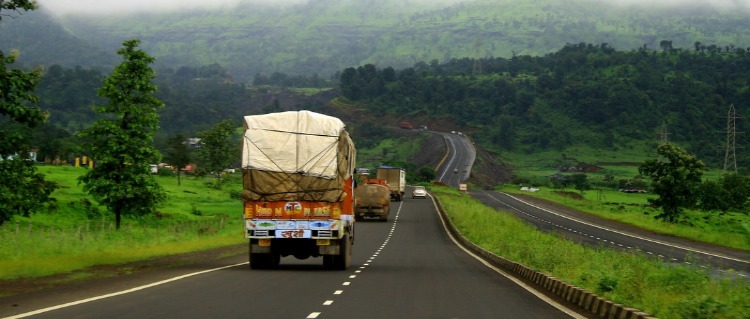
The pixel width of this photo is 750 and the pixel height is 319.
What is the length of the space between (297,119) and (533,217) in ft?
198

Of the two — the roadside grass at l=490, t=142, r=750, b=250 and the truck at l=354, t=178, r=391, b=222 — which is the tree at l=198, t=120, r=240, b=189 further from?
the truck at l=354, t=178, r=391, b=222

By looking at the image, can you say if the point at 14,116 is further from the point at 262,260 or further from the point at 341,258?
the point at 341,258

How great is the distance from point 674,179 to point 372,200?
3167 cm

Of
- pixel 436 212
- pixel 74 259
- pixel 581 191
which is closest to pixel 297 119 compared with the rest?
pixel 74 259

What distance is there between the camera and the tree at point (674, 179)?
8475 cm

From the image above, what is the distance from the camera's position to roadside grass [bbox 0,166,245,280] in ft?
83.3

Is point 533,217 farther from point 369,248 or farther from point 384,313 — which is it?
point 384,313

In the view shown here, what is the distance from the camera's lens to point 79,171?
312ft

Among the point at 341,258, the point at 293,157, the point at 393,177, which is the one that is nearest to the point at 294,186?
the point at 293,157

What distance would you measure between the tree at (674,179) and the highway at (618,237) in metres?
7.51

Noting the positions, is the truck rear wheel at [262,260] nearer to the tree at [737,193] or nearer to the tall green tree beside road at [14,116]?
the tall green tree beside road at [14,116]

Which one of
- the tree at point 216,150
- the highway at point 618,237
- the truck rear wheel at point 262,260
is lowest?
the highway at point 618,237

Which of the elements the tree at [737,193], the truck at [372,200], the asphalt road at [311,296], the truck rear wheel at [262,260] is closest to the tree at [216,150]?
the truck at [372,200]

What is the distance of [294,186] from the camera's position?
26.0 m
